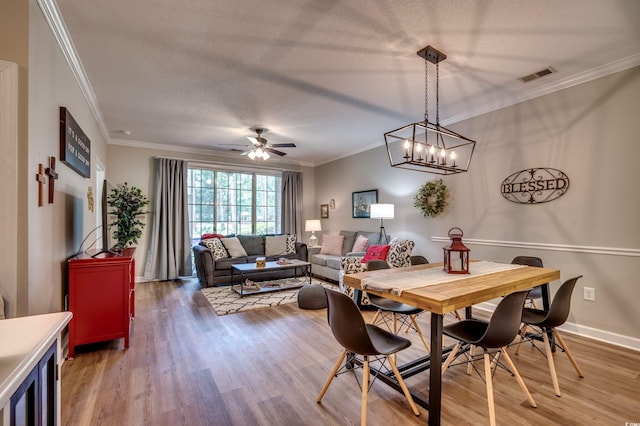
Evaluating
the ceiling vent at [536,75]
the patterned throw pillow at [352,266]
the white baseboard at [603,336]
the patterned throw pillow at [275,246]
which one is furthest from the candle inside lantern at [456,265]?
the patterned throw pillow at [275,246]

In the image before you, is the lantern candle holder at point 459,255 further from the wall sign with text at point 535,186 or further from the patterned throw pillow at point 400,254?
the patterned throw pillow at point 400,254

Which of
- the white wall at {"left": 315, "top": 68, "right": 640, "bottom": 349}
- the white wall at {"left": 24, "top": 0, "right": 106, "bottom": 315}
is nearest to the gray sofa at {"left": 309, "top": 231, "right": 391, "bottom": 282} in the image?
the white wall at {"left": 315, "top": 68, "right": 640, "bottom": 349}

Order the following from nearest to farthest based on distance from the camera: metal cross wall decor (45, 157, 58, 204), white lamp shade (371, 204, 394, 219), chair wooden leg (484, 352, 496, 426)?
chair wooden leg (484, 352, 496, 426) < metal cross wall decor (45, 157, 58, 204) < white lamp shade (371, 204, 394, 219)

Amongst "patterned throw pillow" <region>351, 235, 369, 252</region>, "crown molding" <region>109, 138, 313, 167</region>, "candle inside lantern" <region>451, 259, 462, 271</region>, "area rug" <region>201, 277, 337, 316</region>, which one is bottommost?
"area rug" <region>201, 277, 337, 316</region>

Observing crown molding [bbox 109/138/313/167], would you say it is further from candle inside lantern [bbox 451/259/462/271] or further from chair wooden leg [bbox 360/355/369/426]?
chair wooden leg [bbox 360/355/369/426]

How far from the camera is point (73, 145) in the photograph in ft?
9.11

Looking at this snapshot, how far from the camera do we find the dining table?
5.62 feet

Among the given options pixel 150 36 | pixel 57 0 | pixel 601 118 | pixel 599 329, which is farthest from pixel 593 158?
pixel 57 0

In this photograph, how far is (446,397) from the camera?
81.3 inches

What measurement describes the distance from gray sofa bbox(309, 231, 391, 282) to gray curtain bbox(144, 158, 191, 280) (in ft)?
8.19

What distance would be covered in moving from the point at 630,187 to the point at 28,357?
168 inches

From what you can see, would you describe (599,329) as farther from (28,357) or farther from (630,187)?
(28,357)

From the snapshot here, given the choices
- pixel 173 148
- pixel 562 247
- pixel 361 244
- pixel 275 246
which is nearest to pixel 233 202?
pixel 275 246

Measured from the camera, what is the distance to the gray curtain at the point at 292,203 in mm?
7203
